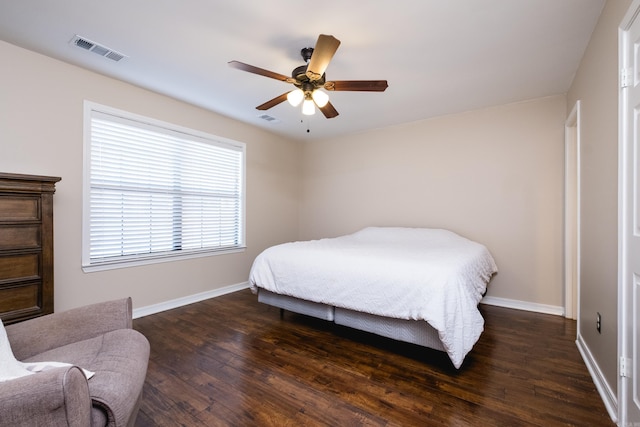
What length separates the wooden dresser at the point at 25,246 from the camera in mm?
1981

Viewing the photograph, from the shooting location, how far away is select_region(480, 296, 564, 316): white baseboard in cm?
321

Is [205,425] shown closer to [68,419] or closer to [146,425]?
[146,425]

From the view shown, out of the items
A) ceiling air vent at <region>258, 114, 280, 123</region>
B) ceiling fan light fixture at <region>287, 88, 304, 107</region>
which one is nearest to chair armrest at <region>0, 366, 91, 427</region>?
ceiling fan light fixture at <region>287, 88, 304, 107</region>

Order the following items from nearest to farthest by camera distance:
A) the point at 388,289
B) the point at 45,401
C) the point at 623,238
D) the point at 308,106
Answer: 1. the point at 45,401
2. the point at 623,238
3. the point at 388,289
4. the point at 308,106

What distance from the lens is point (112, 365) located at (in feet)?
4.03

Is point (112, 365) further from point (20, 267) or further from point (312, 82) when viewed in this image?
point (312, 82)

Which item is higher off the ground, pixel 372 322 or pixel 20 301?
pixel 20 301

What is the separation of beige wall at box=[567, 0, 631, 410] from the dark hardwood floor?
312 mm

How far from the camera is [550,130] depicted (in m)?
3.24

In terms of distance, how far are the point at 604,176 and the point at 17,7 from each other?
4016 mm

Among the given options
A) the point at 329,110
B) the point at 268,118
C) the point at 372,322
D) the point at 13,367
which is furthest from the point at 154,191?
the point at 372,322

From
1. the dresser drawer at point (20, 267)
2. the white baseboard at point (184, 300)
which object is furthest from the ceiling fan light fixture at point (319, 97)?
the white baseboard at point (184, 300)

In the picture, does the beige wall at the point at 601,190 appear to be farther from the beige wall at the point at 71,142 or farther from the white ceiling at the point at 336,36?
the beige wall at the point at 71,142

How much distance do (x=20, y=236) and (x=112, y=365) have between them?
1.62 meters
